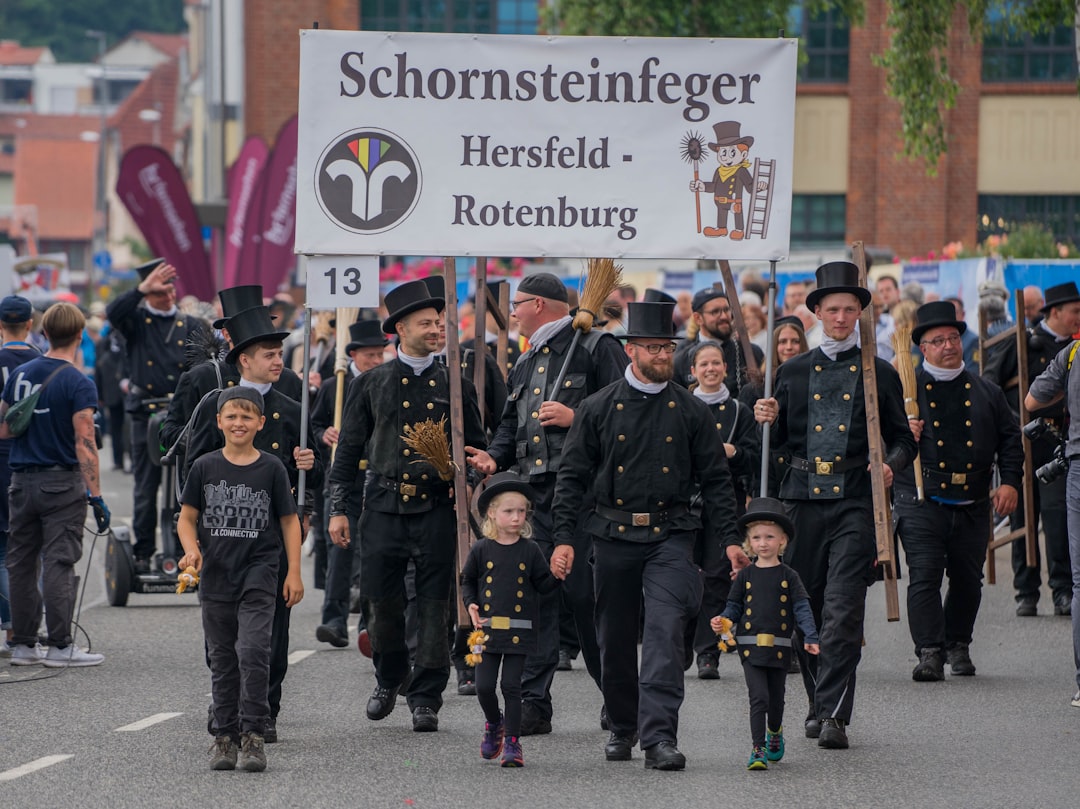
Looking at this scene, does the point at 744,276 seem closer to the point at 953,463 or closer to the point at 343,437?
the point at 953,463

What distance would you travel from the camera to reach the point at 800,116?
4481 cm

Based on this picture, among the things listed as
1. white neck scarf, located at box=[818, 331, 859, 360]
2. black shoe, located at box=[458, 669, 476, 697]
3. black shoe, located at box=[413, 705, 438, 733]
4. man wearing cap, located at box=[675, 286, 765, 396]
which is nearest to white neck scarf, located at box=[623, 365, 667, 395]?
white neck scarf, located at box=[818, 331, 859, 360]

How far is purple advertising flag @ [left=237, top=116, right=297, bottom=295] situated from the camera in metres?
27.9

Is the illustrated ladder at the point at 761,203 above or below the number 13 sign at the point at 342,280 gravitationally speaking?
above

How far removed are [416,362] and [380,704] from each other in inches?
67.5

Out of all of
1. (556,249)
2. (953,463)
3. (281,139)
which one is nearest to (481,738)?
(556,249)

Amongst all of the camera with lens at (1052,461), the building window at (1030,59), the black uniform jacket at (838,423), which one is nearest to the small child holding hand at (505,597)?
the black uniform jacket at (838,423)

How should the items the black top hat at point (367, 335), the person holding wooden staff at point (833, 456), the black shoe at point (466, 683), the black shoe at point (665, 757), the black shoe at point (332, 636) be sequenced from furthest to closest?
the black top hat at point (367, 335), the black shoe at point (332, 636), the black shoe at point (466, 683), the person holding wooden staff at point (833, 456), the black shoe at point (665, 757)

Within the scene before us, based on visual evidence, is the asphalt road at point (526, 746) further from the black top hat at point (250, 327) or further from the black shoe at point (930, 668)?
the black top hat at point (250, 327)

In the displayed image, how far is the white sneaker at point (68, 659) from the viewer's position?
11.8m

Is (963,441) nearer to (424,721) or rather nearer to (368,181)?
(424,721)

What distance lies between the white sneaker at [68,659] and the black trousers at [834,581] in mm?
4508

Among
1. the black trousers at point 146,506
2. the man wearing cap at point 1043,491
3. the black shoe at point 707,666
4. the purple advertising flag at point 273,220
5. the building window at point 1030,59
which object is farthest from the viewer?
the building window at point 1030,59

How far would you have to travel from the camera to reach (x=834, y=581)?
9.58 m
